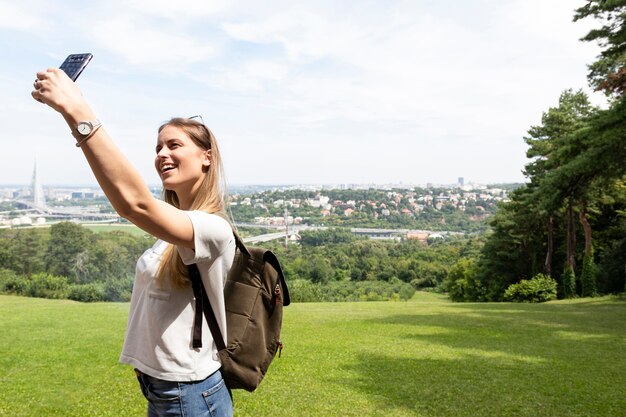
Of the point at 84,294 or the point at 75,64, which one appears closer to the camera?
the point at 75,64

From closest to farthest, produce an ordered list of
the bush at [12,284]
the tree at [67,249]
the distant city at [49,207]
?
the tree at [67,249] → the bush at [12,284] → the distant city at [49,207]

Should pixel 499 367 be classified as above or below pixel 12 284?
above

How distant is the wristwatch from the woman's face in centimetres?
44

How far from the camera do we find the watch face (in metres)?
1.01

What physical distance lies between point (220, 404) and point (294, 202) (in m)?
74.9

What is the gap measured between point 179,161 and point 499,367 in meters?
7.62

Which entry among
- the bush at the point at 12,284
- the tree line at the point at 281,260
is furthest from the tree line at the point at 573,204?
the bush at the point at 12,284

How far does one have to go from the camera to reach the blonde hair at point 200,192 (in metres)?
1.39

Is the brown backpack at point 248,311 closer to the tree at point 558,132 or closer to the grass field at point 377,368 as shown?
the grass field at point 377,368

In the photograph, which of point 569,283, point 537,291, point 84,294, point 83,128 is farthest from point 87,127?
point 569,283

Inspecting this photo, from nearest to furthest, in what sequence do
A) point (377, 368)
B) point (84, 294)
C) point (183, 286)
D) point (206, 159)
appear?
point (183, 286) → point (206, 159) → point (377, 368) → point (84, 294)

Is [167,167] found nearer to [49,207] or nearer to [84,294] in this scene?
[84,294]

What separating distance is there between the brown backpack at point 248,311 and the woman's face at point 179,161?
8.3 inches

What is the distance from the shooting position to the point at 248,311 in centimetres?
156
